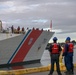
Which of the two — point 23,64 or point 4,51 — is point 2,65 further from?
point 23,64

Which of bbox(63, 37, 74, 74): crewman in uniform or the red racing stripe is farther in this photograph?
the red racing stripe

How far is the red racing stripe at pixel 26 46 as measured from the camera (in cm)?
2329

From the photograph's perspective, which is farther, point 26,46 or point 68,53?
point 26,46

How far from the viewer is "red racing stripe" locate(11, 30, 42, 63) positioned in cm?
2329

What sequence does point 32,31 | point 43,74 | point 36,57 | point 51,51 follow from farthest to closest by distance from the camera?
1. point 36,57
2. point 32,31
3. point 43,74
4. point 51,51

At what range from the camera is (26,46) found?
23.9 meters

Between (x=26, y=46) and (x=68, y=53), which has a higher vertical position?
(x=68, y=53)

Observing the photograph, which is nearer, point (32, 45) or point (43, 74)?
point (43, 74)

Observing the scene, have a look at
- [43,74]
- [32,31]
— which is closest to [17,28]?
[32,31]

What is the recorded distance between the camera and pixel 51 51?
11281 millimetres

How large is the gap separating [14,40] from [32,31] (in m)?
1.97

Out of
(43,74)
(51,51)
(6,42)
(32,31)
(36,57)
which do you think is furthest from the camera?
(36,57)

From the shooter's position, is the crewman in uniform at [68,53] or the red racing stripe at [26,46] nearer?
the crewman in uniform at [68,53]

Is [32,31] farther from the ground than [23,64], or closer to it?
farther from the ground
